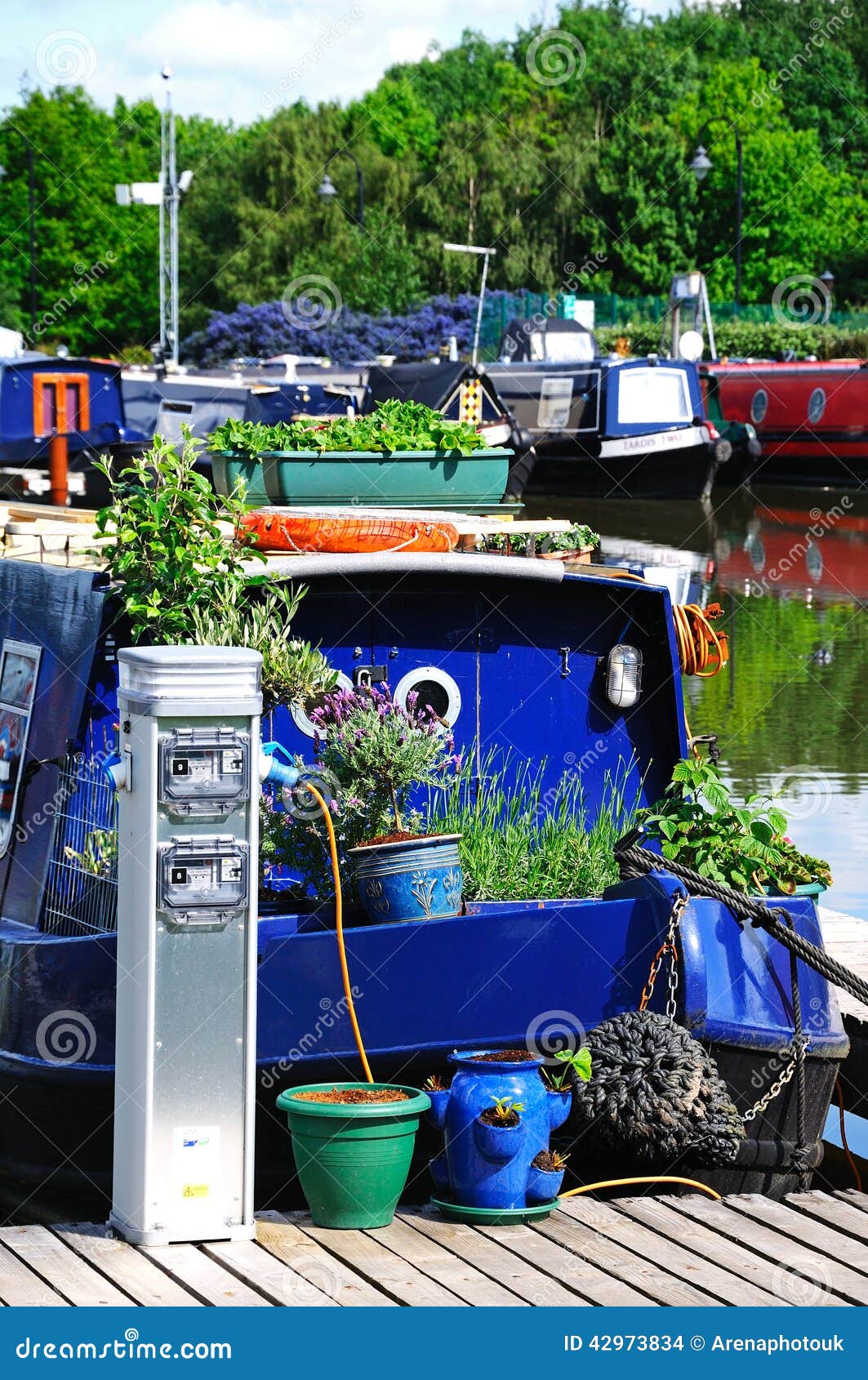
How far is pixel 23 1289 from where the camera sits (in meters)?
5.09

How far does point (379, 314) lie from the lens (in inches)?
2128

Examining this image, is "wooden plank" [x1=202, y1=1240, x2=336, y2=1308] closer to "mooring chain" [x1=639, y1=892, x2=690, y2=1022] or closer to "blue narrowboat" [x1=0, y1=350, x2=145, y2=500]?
"mooring chain" [x1=639, y1=892, x2=690, y2=1022]

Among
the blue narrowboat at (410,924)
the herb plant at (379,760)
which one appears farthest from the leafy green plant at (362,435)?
the herb plant at (379,760)

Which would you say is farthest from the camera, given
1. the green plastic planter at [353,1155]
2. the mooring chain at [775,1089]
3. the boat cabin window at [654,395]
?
the boat cabin window at [654,395]

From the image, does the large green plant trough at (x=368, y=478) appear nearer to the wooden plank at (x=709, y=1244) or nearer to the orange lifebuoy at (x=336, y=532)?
the orange lifebuoy at (x=336, y=532)

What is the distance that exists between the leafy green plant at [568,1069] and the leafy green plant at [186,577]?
1557mm

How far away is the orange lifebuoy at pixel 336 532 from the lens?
24.2ft

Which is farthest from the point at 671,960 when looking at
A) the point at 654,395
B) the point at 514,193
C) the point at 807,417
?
the point at 514,193

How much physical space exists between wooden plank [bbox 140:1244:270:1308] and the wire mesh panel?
58.5 inches

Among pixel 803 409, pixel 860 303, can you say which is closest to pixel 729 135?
pixel 860 303

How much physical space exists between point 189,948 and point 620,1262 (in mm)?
1544

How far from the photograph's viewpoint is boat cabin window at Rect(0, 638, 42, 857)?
7.23 meters

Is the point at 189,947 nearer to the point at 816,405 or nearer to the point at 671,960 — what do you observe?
the point at 671,960

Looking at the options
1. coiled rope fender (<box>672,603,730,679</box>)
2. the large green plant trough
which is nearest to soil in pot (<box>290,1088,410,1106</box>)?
coiled rope fender (<box>672,603,730,679</box>)
